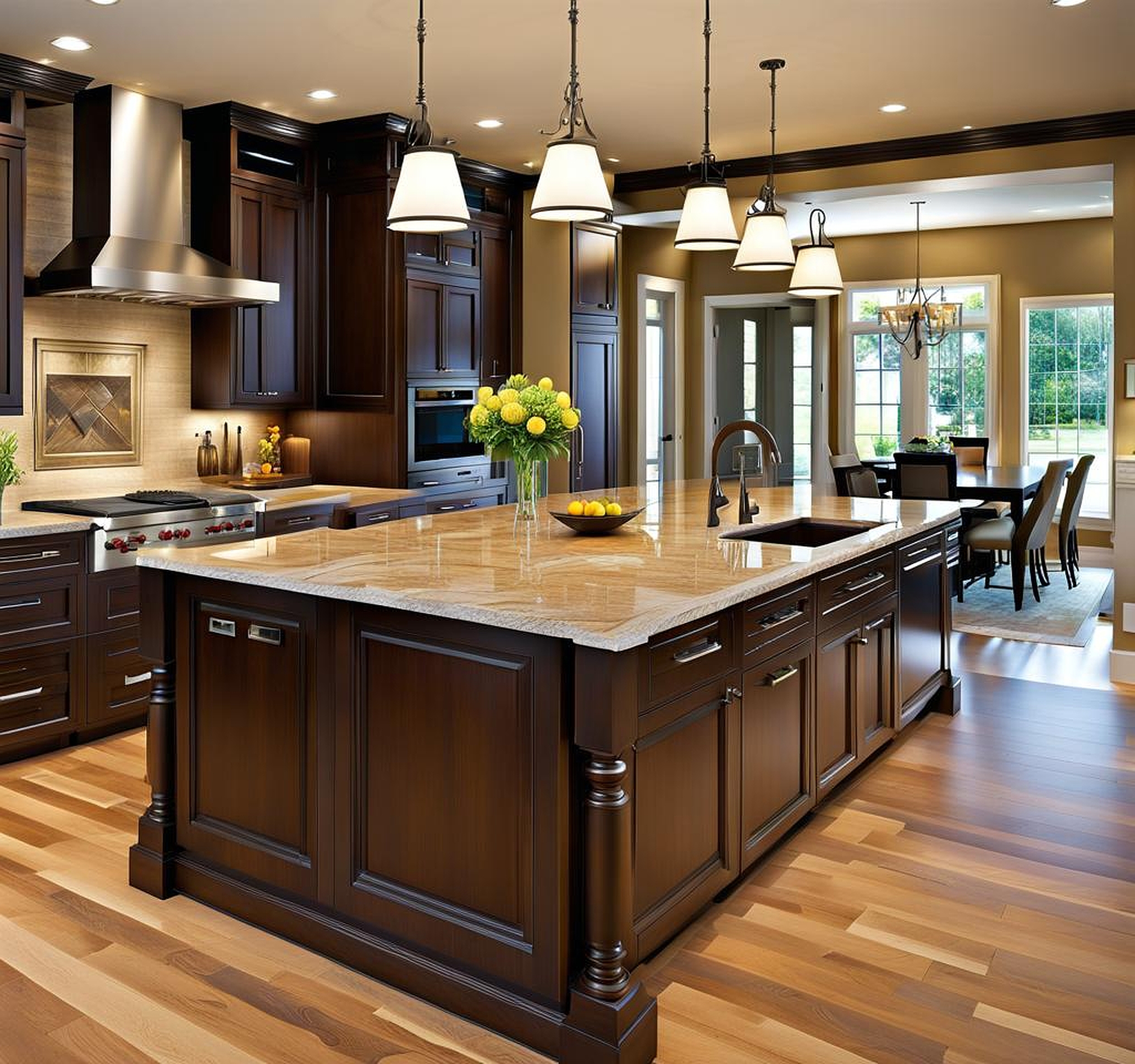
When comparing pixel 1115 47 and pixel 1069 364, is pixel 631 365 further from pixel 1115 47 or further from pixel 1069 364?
pixel 1115 47

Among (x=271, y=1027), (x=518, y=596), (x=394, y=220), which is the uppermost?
(x=394, y=220)

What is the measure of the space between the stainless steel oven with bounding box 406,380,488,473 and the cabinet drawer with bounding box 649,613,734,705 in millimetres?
3721

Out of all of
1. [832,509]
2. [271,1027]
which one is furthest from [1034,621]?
[271,1027]

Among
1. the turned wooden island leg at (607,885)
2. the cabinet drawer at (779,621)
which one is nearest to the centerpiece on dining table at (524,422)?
the cabinet drawer at (779,621)

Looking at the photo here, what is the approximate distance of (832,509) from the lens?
455 centimetres

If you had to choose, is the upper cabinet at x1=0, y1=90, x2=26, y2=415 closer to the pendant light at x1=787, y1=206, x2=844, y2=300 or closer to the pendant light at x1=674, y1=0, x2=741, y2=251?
the pendant light at x1=674, y1=0, x2=741, y2=251

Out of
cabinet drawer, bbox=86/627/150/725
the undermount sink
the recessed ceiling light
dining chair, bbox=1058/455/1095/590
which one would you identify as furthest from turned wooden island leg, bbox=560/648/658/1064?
dining chair, bbox=1058/455/1095/590

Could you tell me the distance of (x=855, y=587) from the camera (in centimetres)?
358

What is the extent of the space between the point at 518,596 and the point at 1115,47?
4.01 metres

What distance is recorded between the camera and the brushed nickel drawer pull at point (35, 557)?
13.6 ft

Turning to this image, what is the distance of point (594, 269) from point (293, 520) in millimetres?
3168

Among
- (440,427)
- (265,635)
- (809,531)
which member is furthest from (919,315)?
(265,635)

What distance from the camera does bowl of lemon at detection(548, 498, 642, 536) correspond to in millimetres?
3525

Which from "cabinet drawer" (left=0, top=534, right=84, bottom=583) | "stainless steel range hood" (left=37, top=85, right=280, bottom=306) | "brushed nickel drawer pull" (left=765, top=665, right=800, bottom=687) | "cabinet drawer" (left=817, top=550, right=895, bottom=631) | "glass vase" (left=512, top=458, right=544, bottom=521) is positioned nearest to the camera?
"brushed nickel drawer pull" (left=765, top=665, right=800, bottom=687)
